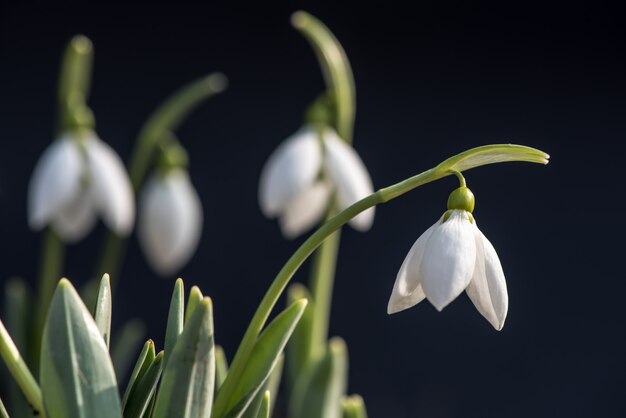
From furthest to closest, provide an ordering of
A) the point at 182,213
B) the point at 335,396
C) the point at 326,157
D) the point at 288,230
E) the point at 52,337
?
the point at 182,213, the point at 288,230, the point at 326,157, the point at 335,396, the point at 52,337

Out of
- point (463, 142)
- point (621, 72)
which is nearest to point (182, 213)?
point (463, 142)

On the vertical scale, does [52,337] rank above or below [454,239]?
below

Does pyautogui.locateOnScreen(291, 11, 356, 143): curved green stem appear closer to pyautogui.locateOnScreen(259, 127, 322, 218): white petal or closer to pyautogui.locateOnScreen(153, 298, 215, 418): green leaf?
pyautogui.locateOnScreen(259, 127, 322, 218): white petal

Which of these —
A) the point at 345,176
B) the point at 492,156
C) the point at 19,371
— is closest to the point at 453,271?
the point at 492,156

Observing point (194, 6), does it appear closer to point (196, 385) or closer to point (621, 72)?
point (621, 72)

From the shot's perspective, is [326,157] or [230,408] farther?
[326,157]

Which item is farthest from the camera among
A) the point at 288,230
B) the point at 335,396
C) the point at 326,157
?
the point at 288,230

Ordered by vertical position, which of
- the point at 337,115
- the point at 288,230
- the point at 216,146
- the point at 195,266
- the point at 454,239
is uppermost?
the point at 216,146

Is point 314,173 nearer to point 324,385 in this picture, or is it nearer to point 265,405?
point 324,385
